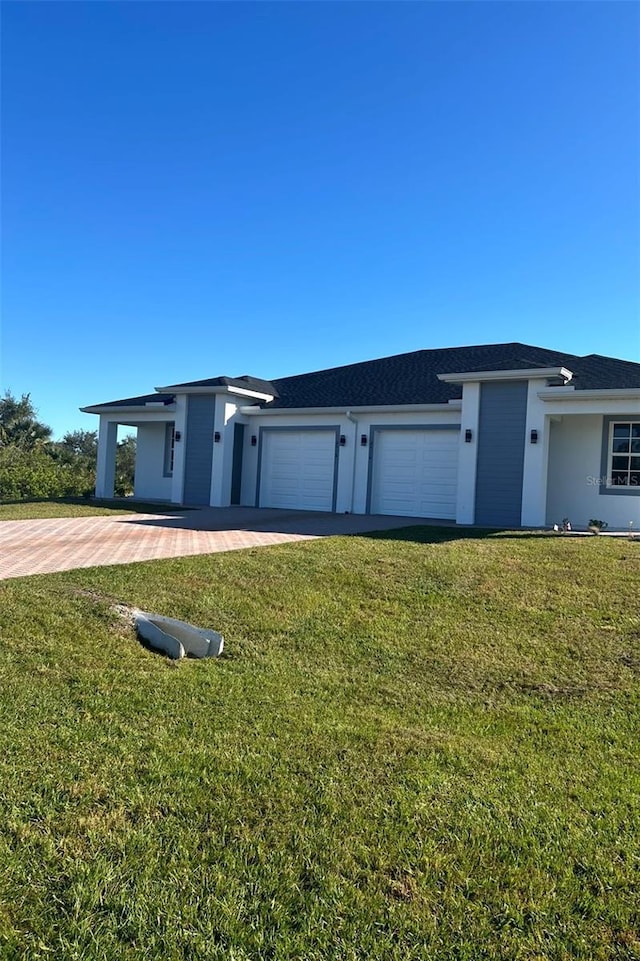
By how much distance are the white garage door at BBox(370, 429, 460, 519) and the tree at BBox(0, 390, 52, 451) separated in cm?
2770

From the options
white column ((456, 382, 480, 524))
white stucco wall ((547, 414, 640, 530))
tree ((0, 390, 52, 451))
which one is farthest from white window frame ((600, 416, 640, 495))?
tree ((0, 390, 52, 451))

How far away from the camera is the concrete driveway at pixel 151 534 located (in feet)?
27.3

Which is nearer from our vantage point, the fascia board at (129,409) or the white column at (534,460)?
the white column at (534,460)

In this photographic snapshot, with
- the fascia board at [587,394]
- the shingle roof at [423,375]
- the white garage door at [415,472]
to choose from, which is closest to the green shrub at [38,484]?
the shingle roof at [423,375]

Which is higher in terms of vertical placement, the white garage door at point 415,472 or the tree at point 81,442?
the tree at point 81,442

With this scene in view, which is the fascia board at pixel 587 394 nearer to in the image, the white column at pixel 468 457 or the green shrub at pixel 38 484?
the white column at pixel 468 457

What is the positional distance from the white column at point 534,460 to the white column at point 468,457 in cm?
117

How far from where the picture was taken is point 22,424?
38906 mm

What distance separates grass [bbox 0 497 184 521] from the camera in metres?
14.4

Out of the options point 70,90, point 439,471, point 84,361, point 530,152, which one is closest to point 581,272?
point 530,152

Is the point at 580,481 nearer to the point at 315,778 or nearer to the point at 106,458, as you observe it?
the point at 315,778

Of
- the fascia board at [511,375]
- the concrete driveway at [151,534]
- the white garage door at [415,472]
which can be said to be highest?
the fascia board at [511,375]

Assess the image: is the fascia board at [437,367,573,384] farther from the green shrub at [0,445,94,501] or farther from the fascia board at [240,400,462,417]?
the green shrub at [0,445,94,501]

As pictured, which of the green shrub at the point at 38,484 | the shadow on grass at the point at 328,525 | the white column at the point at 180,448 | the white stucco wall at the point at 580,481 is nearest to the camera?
the shadow on grass at the point at 328,525
